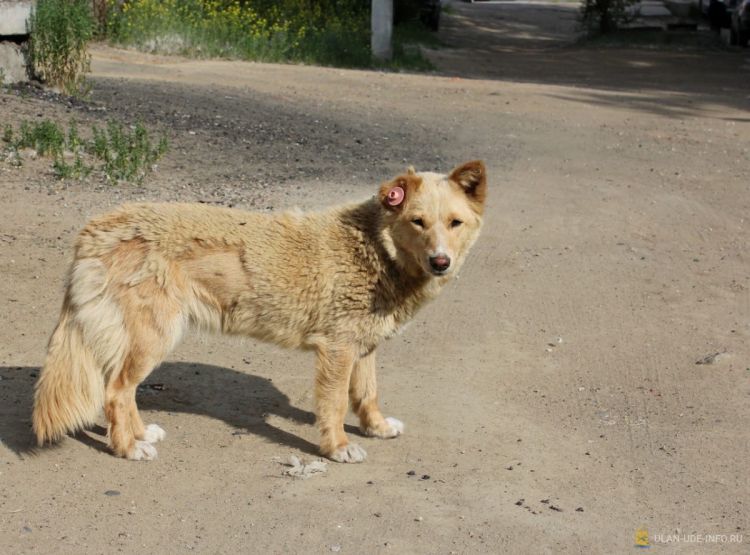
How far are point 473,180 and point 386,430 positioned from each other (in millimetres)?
1471

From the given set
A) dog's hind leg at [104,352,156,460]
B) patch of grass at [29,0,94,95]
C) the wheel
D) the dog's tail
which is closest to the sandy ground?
dog's hind leg at [104,352,156,460]

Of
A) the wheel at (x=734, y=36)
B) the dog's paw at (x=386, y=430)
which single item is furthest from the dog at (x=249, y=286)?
the wheel at (x=734, y=36)

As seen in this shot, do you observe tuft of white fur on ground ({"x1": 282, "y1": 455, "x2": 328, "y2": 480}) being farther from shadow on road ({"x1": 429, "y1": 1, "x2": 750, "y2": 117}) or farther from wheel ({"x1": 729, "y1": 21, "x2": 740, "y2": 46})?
wheel ({"x1": 729, "y1": 21, "x2": 740, "y2": 46})

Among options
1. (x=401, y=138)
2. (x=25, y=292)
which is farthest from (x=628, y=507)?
(x=401, y=138)

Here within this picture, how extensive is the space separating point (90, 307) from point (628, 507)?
2.78 metres

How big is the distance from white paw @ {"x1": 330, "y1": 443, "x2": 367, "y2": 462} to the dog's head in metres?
0.99

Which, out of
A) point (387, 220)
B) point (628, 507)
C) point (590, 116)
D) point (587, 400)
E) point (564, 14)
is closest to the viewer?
point (628, 507)

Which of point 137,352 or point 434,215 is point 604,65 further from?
point 137,352

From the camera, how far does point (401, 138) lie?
13.2 meters

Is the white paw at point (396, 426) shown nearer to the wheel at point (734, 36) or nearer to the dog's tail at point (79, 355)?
the dog's tail at point (79, 355)

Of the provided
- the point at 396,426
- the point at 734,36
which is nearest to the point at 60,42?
the point at 396,426

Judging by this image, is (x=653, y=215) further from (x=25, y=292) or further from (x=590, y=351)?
(x=25, y=292)

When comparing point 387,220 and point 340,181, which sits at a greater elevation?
point 387,220

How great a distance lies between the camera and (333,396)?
579 centimetres
